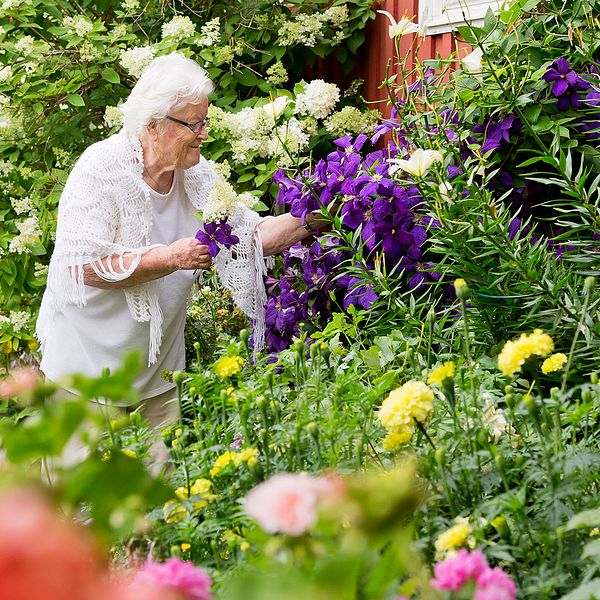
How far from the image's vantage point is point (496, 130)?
3.03 meters

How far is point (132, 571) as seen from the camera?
1288 millimetres

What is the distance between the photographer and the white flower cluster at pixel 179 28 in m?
4.48

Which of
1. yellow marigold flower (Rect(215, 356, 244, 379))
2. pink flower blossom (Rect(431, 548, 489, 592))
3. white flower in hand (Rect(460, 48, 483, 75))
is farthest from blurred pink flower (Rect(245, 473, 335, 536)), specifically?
white flower in hand (Rect(460, 48, 483, 75))

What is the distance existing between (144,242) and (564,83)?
150cm

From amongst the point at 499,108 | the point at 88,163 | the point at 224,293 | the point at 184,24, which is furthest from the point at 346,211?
the point at 184,24

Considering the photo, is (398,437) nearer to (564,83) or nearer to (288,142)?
(564,83)

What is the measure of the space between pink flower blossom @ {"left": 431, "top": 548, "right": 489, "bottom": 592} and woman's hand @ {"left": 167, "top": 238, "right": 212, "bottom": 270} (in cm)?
202

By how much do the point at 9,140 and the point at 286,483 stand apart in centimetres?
443

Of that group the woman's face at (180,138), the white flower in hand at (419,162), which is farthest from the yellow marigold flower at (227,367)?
the woman's face at (180,138)

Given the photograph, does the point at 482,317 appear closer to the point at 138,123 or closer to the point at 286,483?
the point at 138,123

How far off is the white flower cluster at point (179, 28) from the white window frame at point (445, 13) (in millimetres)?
1156

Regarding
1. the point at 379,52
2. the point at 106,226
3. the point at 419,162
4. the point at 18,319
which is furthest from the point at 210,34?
the point at 419,162

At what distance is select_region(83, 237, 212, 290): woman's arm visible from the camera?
2.87 m

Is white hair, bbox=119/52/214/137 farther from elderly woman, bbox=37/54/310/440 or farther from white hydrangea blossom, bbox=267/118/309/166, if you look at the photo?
white hydrangea blossom, bbox=267/118/309/166
